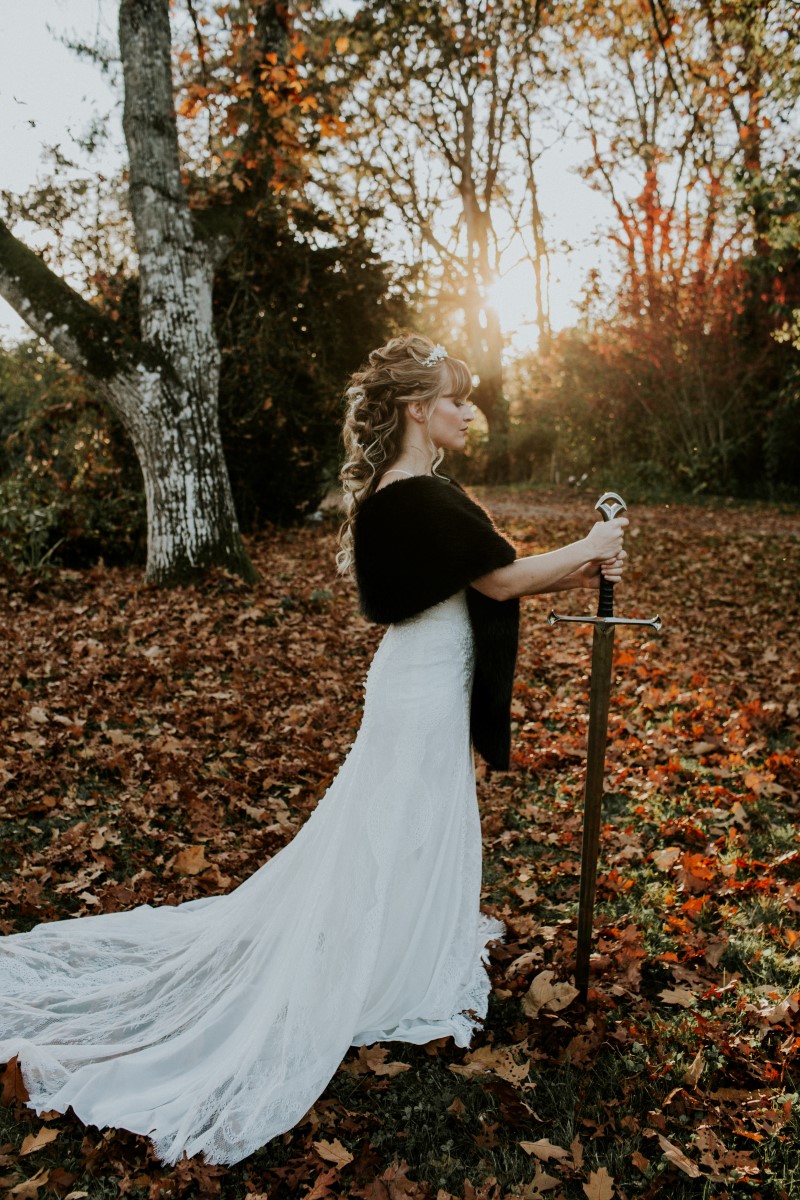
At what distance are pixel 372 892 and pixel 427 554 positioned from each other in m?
1.27

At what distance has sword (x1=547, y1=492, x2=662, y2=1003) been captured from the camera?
9.66ft

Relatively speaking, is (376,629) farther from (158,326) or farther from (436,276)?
(436,276)

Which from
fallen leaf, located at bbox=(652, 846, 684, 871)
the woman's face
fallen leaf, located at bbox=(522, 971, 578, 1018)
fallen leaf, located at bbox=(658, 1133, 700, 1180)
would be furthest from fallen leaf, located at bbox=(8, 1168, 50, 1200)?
fallen leaf, located at bbox=(652, 846, 684, 871)

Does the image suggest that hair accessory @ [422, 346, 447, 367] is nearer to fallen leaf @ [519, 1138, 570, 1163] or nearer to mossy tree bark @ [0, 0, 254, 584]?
fallen leaf @ [519, 1138, 570, 1163]

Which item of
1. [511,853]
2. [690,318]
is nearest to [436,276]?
[690,318]

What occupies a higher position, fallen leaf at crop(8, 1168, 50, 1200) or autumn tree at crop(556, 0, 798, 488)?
autumn tree at crop(556, 0, 798, 488)

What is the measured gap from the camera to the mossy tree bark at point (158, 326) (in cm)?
925

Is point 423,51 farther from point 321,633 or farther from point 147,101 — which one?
point 321,633

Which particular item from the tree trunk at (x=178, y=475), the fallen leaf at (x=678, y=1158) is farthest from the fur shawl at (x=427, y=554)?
the tree trunk at (x=178, y=475)

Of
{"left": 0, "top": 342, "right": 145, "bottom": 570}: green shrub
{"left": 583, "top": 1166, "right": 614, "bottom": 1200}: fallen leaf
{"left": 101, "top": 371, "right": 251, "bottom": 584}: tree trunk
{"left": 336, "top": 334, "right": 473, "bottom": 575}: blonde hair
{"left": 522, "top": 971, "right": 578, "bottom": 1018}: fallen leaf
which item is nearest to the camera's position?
{"left": 583, "top": 1166, "right": 614, "bottom": 1200}: fallen leaf

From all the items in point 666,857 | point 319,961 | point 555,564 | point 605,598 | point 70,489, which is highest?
point 70,489

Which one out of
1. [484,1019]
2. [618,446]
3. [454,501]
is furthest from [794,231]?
[618,446]

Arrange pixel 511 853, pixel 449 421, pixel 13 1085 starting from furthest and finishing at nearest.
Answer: pixel 511 853 < pixel 449 421 < pixel 13 1085

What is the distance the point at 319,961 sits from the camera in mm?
3111
